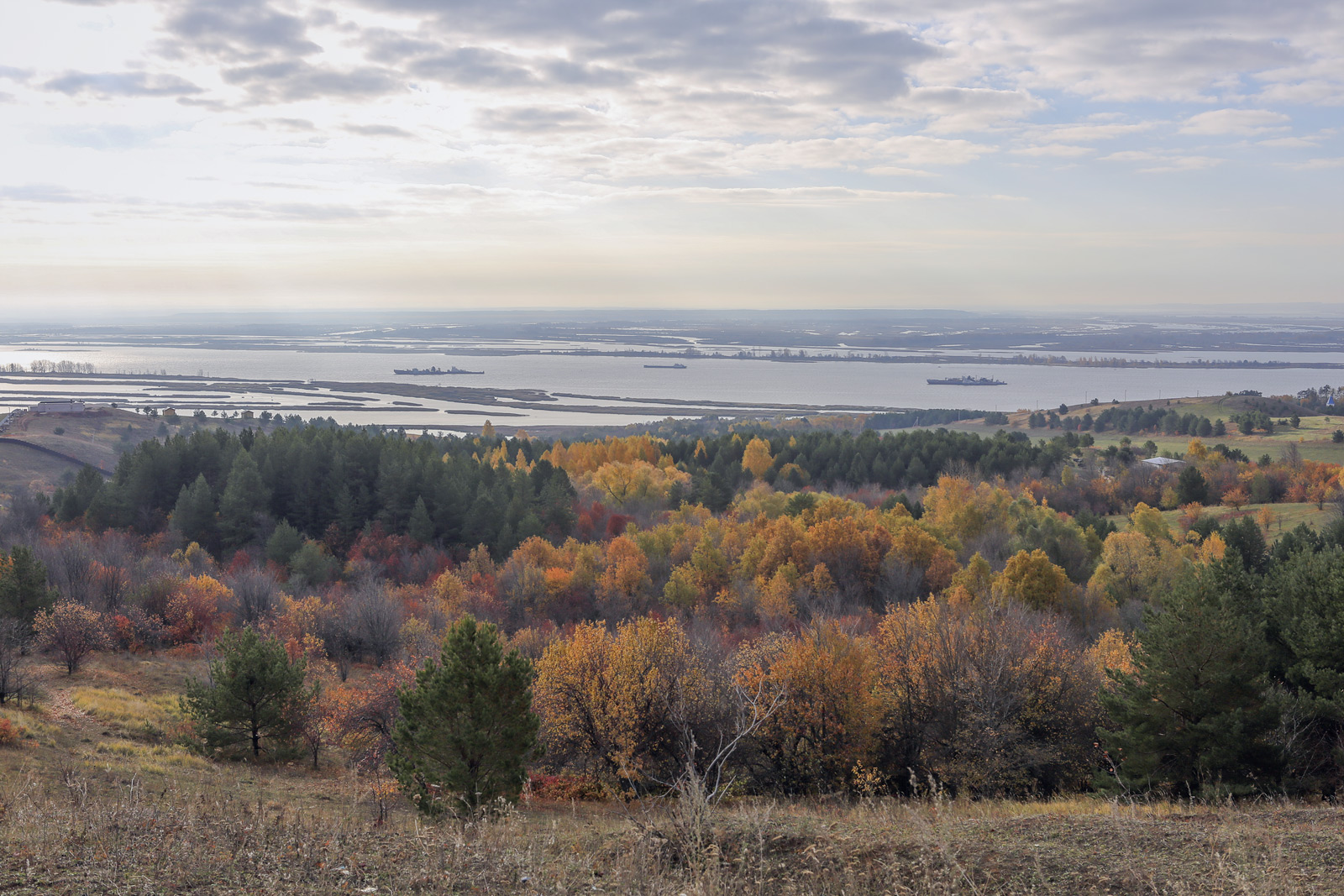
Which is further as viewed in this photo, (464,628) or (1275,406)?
(1275,406)

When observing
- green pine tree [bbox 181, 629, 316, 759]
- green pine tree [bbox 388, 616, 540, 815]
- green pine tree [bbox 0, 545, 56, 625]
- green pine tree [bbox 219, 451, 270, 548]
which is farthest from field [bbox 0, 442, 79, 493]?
green pine tree [bbox 388, 616, 540, 815]

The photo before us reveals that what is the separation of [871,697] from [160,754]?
1914 centimetres

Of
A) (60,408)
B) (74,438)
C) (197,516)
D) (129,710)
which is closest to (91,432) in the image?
(74,438)

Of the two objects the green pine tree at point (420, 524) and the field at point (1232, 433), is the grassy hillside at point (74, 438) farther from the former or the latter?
the field at point (1232, 433)

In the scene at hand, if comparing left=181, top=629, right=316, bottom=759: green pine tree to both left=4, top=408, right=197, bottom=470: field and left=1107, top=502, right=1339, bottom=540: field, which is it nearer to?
left=1107, top=502, right=1339, bottom=540: field

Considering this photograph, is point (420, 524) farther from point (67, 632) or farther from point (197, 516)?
point (67, 632)

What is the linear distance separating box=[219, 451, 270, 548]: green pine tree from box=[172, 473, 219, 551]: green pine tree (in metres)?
0.90

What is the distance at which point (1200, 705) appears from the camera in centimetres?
1902

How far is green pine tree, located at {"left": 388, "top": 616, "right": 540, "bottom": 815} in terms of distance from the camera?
16.7 meters

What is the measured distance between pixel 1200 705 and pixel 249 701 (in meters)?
23.8

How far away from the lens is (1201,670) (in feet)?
62.7

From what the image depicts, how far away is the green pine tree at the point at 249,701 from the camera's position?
23016 mm

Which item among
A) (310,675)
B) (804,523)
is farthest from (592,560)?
(310,675)

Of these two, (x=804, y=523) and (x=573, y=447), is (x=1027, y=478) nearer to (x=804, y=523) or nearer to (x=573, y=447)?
(x=804, y=523)
